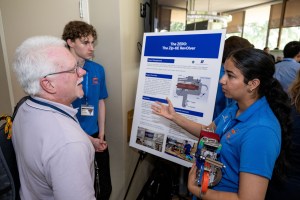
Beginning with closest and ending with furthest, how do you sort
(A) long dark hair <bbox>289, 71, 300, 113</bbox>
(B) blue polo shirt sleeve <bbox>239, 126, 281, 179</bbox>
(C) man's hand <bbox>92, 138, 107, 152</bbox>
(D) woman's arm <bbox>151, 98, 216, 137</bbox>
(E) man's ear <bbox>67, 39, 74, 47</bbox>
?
(B) blue polo shirt sleeve <bbox>239, 126, 281, 179</bbox> < (A) long dark hair <bbox>289, 71, 300, 113</bbox> < (D) woman's arm <bbox>151, 98, 216, 137</bbox> < (E) man's ear <bbox>67, 39, 74, 47</bbox> < (C) man's hand <bbox>92, 138, 107, 152</bbox>

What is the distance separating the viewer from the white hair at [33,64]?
78 centimetres

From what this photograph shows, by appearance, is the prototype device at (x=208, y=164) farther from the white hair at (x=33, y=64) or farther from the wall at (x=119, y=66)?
the wall at (x=119, y=66)

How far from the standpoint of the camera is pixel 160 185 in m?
2.13

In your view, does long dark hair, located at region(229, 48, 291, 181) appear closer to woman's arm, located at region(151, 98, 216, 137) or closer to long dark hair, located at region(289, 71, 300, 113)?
long dark hair, located at region(289, 71, 300, 113)

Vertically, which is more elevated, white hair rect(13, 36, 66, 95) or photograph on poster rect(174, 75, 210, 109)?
white hair rect(13, 36, 66, 95)

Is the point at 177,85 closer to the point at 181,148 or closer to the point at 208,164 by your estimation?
the point at 181,148

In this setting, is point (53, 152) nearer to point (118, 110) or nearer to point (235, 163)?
point (235, 163)

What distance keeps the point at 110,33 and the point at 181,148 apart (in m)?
1.10

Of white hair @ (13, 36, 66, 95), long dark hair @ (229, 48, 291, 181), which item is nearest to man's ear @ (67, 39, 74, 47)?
white hair @ (13, 36, 66, 95)

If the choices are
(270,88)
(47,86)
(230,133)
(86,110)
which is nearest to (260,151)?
(230,133)

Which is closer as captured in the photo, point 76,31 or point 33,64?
point 33,64

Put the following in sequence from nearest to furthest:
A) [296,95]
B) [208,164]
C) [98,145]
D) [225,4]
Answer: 1. [208,164]
2. [296,95]
3. [98,145]
4. [225,4]

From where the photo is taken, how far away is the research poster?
4.64 ft

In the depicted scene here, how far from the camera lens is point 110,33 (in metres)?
1.71
